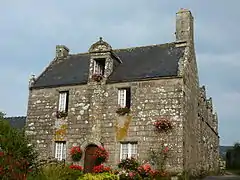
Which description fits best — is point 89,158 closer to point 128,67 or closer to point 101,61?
point 128,67

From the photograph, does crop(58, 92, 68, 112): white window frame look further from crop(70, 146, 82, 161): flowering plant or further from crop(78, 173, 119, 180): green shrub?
crop(78, 173, 119, 180): green shrub

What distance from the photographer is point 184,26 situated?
69.7 ft

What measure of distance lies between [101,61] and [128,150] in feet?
19.1

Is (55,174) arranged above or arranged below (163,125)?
below

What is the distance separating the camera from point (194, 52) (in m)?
21.8

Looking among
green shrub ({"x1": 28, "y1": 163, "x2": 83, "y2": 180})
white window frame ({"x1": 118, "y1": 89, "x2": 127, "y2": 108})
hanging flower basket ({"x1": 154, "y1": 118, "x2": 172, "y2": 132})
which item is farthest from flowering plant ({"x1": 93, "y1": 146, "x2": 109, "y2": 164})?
green shrub ({"x1": 28, "y1": 163, "x2": 83, "y2": 180})

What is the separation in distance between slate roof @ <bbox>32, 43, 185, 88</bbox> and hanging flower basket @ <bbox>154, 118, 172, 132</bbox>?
241 centimetres

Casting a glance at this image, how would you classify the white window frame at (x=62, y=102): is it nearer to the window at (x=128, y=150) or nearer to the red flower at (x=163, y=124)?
the window at (x=128, y=150)

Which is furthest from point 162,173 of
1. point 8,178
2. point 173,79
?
point 8,178

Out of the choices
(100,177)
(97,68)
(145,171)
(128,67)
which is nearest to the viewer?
Result: (100,177)

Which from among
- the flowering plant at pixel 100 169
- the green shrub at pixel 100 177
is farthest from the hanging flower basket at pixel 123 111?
the green shrub at pixel 100 177

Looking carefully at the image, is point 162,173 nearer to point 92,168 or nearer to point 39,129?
point 92,168

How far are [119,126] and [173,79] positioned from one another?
3732 millimetres

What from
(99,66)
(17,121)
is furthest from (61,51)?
(17,121)
